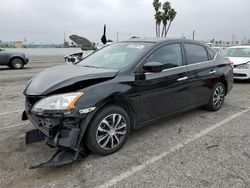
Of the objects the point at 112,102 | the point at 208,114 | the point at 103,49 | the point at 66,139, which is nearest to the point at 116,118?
the point at 112,102

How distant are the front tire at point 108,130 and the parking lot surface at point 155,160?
0.14 m

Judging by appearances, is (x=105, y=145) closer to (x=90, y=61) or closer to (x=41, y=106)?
(x=41, y=106)

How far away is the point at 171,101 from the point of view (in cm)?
395

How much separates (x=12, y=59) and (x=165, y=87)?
1208 cm

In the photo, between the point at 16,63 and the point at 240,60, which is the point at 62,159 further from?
the point at 16,63

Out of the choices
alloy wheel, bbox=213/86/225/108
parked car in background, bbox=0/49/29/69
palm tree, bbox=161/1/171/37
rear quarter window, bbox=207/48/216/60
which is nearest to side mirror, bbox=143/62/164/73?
rear quarter window, bbox=207/48/216/60

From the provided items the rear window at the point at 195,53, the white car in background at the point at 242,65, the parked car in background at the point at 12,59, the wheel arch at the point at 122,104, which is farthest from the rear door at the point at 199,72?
the parked car in background at the point at 12,59

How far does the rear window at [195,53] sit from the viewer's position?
14.3ft

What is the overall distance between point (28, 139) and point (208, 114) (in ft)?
11.9

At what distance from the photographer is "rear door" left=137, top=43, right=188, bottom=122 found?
353 cm

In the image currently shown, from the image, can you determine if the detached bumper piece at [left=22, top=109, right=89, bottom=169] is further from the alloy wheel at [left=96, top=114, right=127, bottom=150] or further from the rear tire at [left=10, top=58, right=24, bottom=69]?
the rear tire at [left=10, top=58, right=24, bottom=69]

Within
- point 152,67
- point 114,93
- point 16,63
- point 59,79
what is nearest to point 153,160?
point 114,93

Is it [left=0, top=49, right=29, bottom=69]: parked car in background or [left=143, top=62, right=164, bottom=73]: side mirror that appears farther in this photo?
[left=0, top=49, right=29, bottom=69]: parked car in background

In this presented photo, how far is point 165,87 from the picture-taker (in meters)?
3.77
